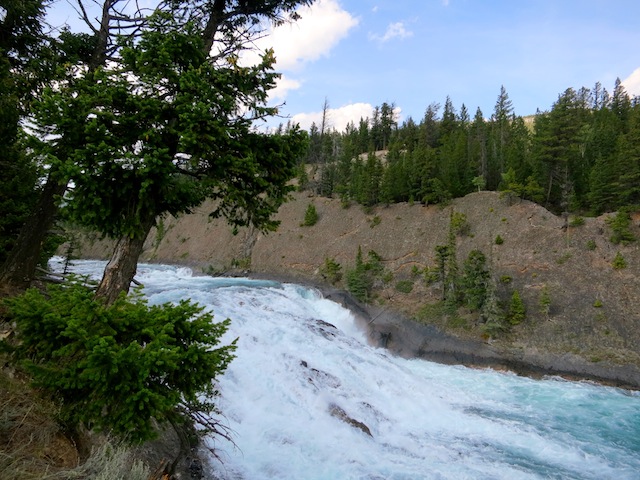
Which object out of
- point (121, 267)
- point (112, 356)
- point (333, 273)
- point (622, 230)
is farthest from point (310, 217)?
point (112, 356)

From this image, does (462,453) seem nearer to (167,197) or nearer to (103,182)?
(167,197)

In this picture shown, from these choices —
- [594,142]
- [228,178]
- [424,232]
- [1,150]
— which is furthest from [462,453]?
[594,142]

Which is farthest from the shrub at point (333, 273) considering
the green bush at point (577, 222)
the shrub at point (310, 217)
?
the green bush at point (577, 222)

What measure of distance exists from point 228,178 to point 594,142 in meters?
54.3

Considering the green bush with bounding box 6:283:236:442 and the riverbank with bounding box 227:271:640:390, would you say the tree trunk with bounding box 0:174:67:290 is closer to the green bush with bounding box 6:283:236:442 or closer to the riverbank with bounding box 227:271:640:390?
the green bush with bounding box 6:283:236:442

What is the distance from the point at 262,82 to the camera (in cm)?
673

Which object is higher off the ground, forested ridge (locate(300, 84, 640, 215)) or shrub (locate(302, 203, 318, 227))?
forested ridge (locate(300, 84, 640, 215))

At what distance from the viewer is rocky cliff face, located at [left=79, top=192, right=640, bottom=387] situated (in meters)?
21.7

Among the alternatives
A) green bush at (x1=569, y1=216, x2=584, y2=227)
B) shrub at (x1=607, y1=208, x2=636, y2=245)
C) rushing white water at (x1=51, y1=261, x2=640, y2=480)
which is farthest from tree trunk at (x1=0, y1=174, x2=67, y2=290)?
green bush at (x1=569, y1=216, x2=584, y2=227)

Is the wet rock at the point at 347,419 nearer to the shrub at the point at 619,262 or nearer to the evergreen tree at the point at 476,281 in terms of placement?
the evergreen tree at the point at 476,281

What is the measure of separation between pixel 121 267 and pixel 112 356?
2902 mm

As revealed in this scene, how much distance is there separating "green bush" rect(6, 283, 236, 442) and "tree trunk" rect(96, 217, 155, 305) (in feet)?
4.57

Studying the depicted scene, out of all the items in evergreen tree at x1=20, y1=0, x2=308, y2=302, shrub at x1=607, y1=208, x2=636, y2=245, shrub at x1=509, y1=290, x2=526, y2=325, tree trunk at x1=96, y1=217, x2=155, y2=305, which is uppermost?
shrub at x1=607, y1=208, x2=636, y2=245

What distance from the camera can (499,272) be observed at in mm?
29391
